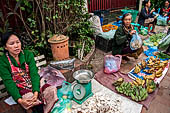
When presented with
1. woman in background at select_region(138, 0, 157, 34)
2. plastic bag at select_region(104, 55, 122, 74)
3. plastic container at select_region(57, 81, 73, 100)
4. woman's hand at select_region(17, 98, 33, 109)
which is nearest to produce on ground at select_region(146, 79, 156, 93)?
plastic bag at select_region(104, 55, 122, 74)

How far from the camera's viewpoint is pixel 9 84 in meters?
1.90

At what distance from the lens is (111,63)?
3412 millimetres

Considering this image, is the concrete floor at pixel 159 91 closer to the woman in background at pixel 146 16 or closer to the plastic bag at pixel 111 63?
the plastic bag at pixel 111 63

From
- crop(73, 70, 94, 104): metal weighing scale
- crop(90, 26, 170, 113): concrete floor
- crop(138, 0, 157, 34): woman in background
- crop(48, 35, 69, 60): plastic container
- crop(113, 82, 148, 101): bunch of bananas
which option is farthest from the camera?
crop(138, 0, 157, 34): woman in background

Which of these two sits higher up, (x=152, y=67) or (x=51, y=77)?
(x=51, y=77)

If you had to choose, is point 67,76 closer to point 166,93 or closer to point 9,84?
point 9,84

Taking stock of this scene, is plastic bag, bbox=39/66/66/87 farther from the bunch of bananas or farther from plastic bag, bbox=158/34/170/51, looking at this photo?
plastic bag, bbox=158/34/170/51

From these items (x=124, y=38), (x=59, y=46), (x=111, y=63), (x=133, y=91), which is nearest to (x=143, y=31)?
(x=124, y=38)

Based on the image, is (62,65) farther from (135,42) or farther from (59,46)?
(135,42)

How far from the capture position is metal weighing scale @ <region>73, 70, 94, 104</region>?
7.91ft

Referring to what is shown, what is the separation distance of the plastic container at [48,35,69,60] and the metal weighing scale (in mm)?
992

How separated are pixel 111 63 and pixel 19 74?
7.41ft

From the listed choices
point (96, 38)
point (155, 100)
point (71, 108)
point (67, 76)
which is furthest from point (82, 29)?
point (155, 100)

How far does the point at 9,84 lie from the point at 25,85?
29cm
